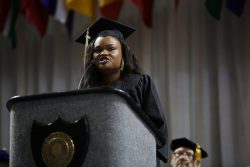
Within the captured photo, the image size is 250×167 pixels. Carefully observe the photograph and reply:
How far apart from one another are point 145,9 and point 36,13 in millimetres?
1587

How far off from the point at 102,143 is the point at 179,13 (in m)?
4.57

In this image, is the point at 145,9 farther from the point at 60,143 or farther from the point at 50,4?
the point at 60,143

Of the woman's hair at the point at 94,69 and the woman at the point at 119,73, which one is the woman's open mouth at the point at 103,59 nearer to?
the woman at the point at 119,73

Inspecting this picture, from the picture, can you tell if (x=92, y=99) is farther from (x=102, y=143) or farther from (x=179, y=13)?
(x=179, y=13)

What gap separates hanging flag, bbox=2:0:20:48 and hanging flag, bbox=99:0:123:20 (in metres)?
1.58

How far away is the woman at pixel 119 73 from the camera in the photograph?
7.59 feet

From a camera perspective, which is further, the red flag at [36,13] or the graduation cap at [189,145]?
the red flag at [36,13]

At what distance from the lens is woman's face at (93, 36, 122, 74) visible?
2311 millimetres

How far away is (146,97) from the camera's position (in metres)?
2.38

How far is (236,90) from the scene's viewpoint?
5.73 meters

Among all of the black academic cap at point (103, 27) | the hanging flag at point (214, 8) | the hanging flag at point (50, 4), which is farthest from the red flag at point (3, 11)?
the black academic cap at point (103, 27)

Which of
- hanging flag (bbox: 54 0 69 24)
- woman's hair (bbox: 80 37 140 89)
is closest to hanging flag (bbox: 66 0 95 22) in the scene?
hanging flag (bbox: 54 0 69 24)

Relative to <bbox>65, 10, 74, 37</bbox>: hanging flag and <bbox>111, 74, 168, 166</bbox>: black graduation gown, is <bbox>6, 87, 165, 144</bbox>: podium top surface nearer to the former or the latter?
<bbox>111, 74, 168, 166</bbox>: black graduation gown

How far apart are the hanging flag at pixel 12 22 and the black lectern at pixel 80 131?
538cm
